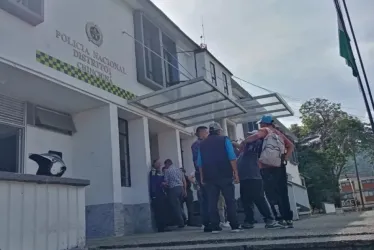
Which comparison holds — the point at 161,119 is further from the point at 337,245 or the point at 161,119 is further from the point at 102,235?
the point at 337,245

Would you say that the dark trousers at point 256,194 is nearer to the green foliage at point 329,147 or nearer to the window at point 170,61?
the window at point 170,61

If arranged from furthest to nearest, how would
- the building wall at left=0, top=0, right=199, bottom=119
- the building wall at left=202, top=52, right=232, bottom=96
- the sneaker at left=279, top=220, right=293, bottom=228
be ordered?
the building wall at left=202, top=52, right=232, bottom=96 → the building wall at left=0, top=0, right=199, bottom=119 → the sneaker at left=279, top=220, right=293, bottom=228

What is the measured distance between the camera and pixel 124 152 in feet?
32.1

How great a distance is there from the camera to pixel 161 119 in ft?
35.6

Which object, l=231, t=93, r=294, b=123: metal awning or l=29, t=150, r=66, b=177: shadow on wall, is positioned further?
l=231, t=93, r=294, b=123: metal awning

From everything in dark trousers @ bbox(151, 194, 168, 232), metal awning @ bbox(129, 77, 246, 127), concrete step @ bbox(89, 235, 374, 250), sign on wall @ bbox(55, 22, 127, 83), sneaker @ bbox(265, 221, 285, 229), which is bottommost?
concrete step @ bbox(89, 235, 374, 250)

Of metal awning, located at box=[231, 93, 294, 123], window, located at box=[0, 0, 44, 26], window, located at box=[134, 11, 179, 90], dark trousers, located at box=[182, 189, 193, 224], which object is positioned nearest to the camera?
window, located at box=[0, 0, 44, 26]

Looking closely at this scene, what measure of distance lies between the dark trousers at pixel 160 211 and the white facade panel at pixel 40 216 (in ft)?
15.5

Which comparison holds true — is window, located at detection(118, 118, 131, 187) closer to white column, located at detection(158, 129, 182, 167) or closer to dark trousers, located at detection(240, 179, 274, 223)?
white column, located at detection(158, 129, 182, 167)

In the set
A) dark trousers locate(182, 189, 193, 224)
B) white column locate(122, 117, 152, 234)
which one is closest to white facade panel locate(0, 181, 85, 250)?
white column locate(122, 117, 152, 234)

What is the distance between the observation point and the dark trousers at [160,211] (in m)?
9.30

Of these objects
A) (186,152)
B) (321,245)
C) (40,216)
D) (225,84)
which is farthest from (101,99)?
(225,84)

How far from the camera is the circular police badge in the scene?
27.7 feet

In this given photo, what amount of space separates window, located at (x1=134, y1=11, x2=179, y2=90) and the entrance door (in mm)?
3451
